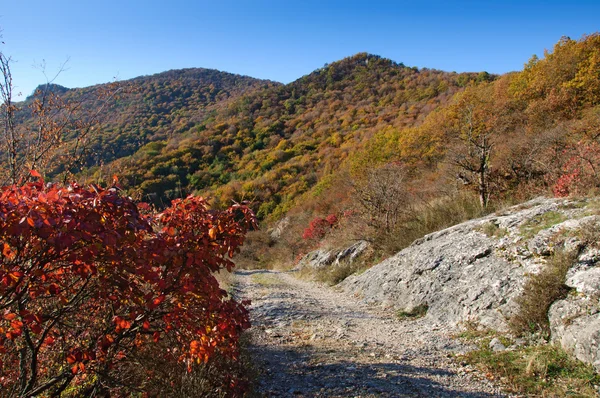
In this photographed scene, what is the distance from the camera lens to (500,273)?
19.1ft

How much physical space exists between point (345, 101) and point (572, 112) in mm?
44315

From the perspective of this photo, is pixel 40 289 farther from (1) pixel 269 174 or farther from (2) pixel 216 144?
(2) pixel 216 144

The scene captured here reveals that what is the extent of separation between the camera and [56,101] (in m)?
4.93

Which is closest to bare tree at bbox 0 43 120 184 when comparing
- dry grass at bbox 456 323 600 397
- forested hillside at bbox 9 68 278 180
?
forested hillside at bbox 9 68 278 180

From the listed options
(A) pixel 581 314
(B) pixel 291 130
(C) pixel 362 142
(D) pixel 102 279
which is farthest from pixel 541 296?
(B) pixel 291 130

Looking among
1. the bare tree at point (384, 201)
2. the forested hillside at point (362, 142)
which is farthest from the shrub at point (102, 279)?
the bare tree at point (384, 201)

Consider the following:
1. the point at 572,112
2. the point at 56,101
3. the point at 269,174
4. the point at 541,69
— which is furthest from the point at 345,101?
the point at 56,101

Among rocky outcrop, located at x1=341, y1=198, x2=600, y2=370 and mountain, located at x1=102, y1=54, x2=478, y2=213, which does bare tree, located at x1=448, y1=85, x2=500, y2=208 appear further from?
mountain, located at x1=102, y1=54, x2=478, y2=213

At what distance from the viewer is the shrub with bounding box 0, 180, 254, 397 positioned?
Answer: 174 cm

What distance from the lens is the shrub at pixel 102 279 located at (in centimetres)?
174

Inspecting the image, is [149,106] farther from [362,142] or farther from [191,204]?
[191,204]

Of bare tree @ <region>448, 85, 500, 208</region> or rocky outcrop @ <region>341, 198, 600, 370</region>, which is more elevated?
bare tree @ <region>448, 85, 500, 208</region>

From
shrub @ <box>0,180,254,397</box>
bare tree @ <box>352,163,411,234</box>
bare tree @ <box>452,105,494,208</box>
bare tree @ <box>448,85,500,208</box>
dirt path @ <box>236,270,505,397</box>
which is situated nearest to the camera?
shrub @ <box>0,180,254,397</box>

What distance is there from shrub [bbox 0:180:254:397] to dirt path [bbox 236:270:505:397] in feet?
5.41
